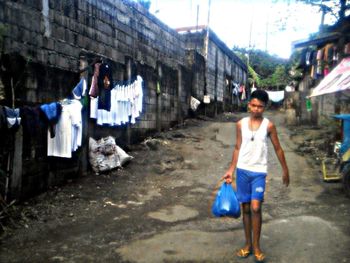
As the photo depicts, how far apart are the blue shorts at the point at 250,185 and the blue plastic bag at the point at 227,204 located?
0.09 m

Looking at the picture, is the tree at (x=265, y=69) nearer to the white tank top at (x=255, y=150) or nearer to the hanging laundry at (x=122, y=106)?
the hanging laundry at (x=122, y=106)

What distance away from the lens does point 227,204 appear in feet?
13.4

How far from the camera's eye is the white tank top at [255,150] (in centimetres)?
408

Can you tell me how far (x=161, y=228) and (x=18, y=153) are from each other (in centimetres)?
258

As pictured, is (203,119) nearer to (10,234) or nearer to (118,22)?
(118,22)

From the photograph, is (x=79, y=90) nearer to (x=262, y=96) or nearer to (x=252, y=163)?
(x=262, y=96)

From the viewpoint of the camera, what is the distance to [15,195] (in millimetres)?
5977

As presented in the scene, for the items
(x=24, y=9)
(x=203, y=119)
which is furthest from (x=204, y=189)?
(x=203, y=119)

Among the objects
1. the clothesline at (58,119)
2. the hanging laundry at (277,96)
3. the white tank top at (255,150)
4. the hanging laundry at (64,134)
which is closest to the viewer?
the white tank top at (255,150)

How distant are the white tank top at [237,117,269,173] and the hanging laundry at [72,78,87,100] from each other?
432 centimetres

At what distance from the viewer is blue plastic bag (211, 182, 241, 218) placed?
406 centimetres

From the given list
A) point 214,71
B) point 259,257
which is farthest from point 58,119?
point 214,71

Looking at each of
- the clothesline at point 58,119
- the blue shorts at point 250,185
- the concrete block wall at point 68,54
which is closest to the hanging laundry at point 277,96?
the concrete block wall at point 68,54

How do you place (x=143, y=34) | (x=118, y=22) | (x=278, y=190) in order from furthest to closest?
(x=143, y=34) → (x=118, y=22) → (x=278, y=190)
